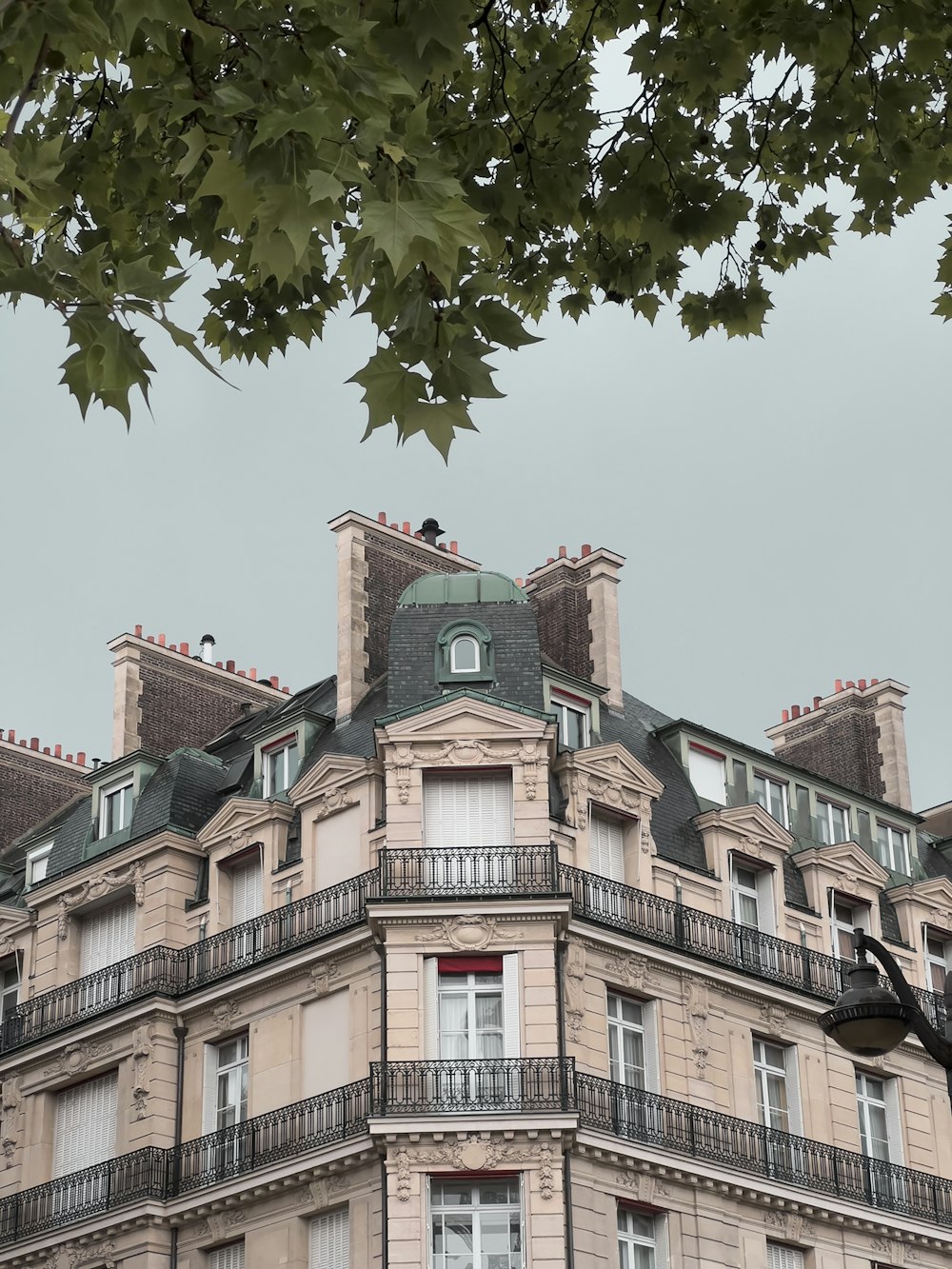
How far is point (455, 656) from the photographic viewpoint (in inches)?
1350

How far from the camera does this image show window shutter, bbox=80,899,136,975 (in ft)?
118

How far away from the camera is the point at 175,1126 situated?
33750 millimetres

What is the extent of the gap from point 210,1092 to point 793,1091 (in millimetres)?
9444

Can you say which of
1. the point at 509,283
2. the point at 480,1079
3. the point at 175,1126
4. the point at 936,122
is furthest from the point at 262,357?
the point at 175,1126

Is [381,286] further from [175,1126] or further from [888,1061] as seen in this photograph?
[888,1061]

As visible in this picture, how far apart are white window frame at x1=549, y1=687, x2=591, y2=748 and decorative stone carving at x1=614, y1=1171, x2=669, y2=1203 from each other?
23.0 ft

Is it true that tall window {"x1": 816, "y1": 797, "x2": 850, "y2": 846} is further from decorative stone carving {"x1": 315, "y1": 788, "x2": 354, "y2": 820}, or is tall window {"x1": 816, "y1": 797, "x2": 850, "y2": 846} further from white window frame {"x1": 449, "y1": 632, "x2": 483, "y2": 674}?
decorative stone carving {"x1": 315, "y1": 788, "x2": 354, "y2": 820}

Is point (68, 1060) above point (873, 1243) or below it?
above

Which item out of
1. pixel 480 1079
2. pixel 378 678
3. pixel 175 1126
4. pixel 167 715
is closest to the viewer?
pixel 480 1079

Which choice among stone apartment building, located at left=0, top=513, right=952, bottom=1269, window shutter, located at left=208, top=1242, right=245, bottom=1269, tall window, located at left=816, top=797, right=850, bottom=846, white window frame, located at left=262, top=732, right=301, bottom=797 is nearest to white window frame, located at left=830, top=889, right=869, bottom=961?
stone apartment building, located at left=0, top=513, right=952, bottom=1269

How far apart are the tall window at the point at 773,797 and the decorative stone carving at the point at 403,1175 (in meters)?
10.3

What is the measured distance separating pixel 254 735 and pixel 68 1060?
252 inches

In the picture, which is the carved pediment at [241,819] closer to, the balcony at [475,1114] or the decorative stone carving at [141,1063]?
the decorative stone carving at [141,1063]

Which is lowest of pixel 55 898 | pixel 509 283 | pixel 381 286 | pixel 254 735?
pixel 381 286
